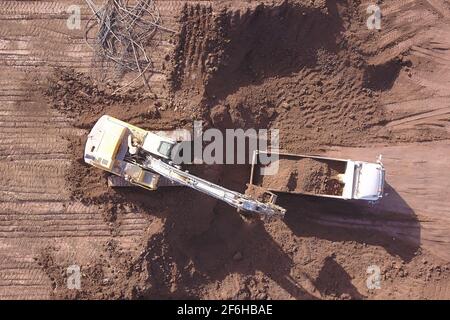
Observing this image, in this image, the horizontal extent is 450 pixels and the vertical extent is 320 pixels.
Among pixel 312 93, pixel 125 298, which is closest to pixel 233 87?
pixel 312 93

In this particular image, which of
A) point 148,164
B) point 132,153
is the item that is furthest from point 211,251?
point 132,153

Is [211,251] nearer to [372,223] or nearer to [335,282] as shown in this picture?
[335,282]

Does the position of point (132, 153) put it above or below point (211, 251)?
above

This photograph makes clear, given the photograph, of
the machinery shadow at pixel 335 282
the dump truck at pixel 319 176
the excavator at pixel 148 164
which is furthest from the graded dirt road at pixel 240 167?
the excavator at pixel 148 164

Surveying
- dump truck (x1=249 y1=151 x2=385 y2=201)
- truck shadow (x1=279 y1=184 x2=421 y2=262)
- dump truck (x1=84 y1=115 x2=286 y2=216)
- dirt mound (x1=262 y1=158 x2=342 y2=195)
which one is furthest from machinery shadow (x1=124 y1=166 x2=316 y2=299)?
truck shadow (x1=279 y1=184 x2=421 y2=262)

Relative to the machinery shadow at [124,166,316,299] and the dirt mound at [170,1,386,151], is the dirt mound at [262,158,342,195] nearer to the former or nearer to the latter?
the dirt mound at [170,1,386,151]

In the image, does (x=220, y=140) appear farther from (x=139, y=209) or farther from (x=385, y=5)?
(x=385, y=5)

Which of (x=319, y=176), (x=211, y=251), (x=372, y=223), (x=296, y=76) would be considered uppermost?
(x=296, y=76)
